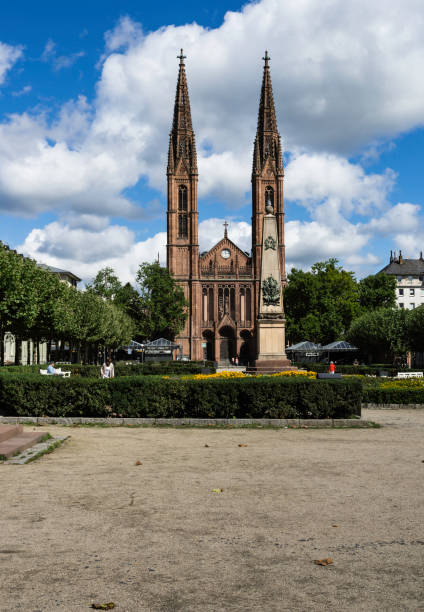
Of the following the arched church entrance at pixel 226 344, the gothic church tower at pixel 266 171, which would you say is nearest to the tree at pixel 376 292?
the gothic church tower at pixel 266 171

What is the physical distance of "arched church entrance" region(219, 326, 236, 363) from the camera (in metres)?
90.2

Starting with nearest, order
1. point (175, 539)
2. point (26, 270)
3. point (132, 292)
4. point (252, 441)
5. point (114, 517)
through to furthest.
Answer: point (175, 539), point (114, 517), point (252, 441), point (26, 270), point (132, 292)

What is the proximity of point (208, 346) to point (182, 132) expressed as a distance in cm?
3379

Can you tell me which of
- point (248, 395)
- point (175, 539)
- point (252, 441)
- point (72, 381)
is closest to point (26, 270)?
point (72, 381)

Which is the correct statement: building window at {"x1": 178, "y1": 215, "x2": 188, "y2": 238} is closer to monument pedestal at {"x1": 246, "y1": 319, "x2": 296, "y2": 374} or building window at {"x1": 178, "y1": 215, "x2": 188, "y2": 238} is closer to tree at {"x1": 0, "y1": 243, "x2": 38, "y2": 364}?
tree at {"x1": 0, "y1": 243, "x2": 38, "y2": 364}

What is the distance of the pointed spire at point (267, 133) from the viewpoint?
92938 mm

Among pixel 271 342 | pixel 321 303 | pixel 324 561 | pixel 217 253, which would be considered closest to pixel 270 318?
pixel 271 342

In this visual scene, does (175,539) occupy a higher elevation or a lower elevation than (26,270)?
lower

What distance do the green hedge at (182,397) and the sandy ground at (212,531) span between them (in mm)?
4761

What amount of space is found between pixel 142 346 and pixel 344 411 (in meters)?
45.7

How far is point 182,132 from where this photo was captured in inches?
3644

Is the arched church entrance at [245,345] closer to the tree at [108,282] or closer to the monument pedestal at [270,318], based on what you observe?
the tree at [108,282]

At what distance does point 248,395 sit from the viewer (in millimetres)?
15703

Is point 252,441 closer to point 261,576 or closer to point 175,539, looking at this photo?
point 175,539
